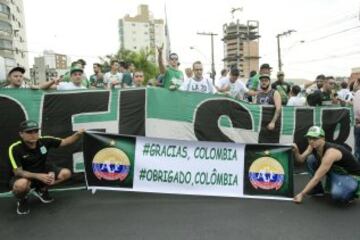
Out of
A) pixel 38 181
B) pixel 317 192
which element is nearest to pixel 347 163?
pixel 317 192

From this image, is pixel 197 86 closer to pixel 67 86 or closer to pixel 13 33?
pixel 67 86

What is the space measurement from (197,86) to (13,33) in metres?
74.7

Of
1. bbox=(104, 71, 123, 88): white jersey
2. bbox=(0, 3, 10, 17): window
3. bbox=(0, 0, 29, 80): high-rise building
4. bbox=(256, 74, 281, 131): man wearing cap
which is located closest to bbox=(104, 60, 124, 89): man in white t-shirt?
bbox=(104, 71, 123, 88): white jersey

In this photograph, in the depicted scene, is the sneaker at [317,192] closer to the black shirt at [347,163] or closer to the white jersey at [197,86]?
the black shirt at [347,163]

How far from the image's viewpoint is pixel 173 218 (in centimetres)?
538

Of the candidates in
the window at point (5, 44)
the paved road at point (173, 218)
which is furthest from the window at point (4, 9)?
the paved road at point (173, 218)

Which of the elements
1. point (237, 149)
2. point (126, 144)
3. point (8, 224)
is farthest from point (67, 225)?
point (237, 149)

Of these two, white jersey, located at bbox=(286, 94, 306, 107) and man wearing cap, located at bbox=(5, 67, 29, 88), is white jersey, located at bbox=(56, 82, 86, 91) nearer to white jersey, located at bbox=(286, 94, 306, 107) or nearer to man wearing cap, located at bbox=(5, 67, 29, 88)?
man wearing cap, located at bbox=(5, 67, 29, 88)

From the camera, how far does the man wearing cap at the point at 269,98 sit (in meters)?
7.72

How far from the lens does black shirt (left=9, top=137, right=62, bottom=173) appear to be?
5887mm

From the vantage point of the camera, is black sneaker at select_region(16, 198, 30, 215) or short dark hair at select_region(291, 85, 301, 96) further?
short dark hair at select_region(291, 85, 301, 96)

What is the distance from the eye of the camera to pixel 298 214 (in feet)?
18.1

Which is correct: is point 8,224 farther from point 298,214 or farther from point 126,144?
point 298,214

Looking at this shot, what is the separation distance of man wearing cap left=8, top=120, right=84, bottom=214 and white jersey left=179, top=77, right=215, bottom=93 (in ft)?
8.55
